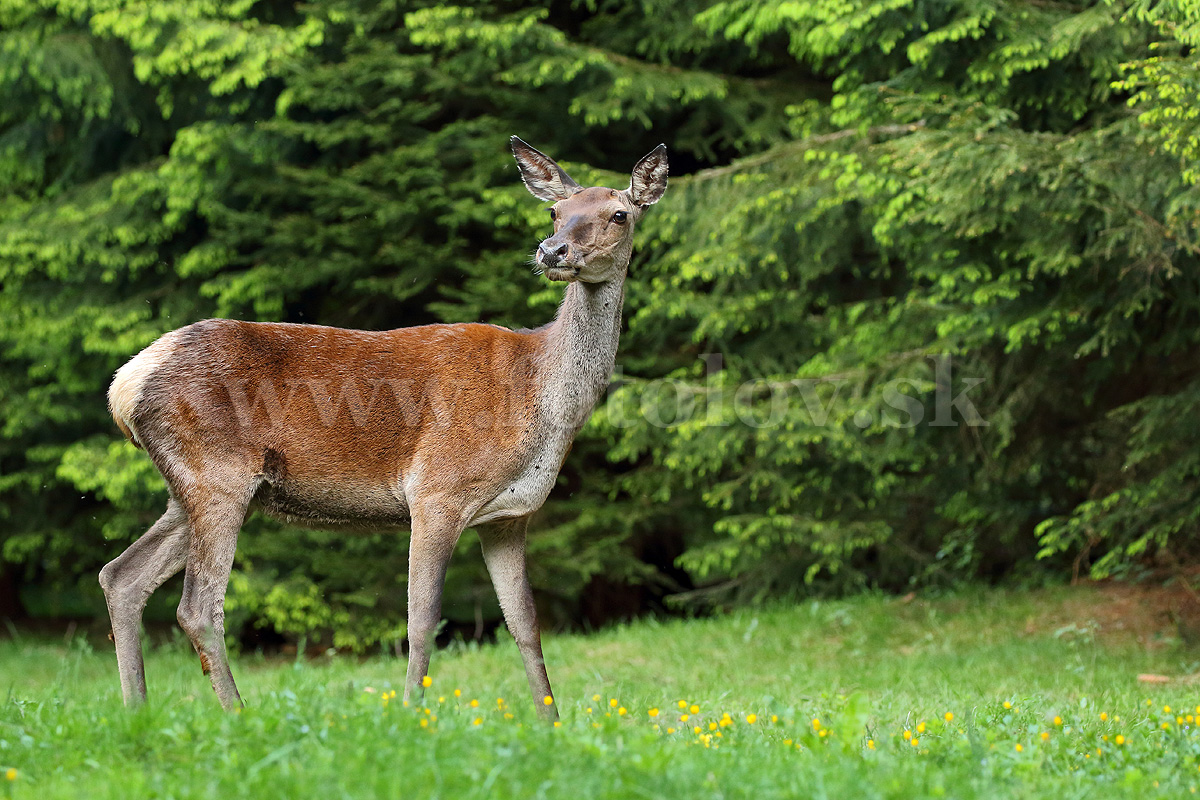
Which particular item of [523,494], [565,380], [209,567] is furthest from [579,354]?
[209,567]

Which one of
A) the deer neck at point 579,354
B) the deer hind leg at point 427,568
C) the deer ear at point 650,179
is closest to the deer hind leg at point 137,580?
the deer hind leg at point 427,568

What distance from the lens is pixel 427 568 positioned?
5.25 m

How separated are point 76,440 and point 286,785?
10.1m

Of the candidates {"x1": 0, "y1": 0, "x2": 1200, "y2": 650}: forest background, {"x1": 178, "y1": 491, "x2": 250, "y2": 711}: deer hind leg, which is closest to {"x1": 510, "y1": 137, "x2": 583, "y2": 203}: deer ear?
{"x1": 178, "y1": 491, "x2": 250, "y2": 711}: deer hind leg

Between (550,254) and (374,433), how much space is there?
1.11 m

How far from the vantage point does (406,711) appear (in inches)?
156

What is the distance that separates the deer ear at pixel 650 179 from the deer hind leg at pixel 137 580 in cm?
258

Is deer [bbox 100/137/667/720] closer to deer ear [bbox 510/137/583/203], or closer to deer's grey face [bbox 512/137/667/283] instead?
deer's grey face [bbox 512/137/667/283]

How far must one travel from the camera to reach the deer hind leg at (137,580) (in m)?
5.19

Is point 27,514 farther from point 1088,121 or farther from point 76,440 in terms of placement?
point 1088,121

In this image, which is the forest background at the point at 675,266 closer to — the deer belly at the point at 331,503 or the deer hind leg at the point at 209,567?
the deer belly at the point at 331,503

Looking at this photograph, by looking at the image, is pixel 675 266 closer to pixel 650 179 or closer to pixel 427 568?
pixel 650 179

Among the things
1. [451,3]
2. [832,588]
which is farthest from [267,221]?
[832,588]

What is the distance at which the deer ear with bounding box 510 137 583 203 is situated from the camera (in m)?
6.03
